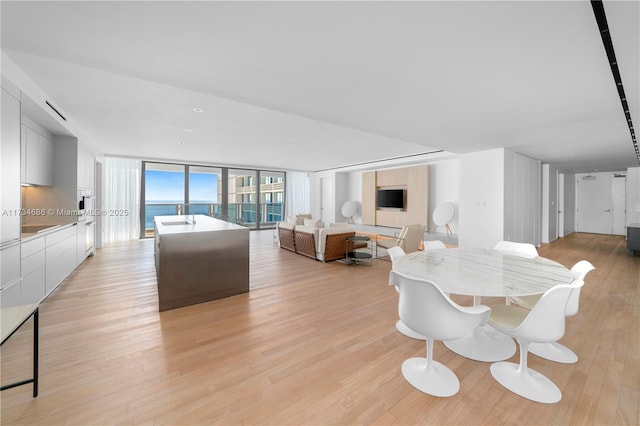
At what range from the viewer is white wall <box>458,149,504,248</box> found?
550 cm

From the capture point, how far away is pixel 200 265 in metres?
3.24

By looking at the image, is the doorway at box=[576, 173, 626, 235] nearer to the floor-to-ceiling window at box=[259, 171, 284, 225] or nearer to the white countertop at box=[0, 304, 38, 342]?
the floor-to-ceiling window at box=[259, 171, 284, 225]

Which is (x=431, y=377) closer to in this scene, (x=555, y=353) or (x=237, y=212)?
(x=555, y=353)

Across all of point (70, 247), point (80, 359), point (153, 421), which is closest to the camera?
point (153, 421)

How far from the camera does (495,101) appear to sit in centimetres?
298

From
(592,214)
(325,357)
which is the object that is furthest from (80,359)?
(592,214)

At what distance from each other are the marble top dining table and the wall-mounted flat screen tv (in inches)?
230

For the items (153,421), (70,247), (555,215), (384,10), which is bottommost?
(153,421)

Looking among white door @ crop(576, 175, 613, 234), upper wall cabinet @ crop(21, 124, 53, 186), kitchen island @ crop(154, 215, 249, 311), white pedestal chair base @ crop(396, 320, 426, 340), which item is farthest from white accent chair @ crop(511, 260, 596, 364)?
white door @ crop(576, 175, 613, 234)

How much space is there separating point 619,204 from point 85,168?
14.8m

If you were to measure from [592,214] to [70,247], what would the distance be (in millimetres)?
14608

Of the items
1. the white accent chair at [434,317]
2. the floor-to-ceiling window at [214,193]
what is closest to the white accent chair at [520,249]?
the white accent chair at [434,317]

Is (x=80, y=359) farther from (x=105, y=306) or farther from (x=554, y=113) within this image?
(x=554, y=113)

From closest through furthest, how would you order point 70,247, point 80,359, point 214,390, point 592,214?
1. point 214,390
2. point 80,359
3. point 70,247
4. point 592,214
